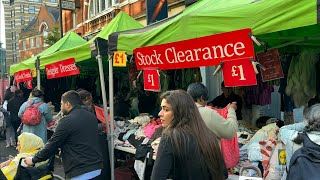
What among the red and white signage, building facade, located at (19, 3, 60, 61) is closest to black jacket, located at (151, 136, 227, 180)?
the red and white signage

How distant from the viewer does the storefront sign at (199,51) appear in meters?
3.34

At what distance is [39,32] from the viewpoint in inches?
2822

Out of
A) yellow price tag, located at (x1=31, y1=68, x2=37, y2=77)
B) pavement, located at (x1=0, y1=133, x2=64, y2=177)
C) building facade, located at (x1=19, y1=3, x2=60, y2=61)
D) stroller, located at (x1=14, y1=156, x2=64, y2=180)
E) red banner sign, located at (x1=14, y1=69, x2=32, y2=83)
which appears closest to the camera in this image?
stroller, located at (x1=14, y1=156, x2=64, y2=180)

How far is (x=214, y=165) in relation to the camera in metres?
2.59

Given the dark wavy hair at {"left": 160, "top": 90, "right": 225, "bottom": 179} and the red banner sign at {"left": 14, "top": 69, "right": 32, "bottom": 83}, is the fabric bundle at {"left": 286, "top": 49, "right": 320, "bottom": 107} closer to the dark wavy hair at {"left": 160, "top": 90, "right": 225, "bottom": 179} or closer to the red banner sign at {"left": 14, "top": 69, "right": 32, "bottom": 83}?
the dark wavy hair at {"left": 160, "top": 90, "right": 225, "bottom": 179}

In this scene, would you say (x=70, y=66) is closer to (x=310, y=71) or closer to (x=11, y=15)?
(x=310, y=71)

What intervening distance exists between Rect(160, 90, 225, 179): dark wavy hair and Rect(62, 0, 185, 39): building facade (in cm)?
1110

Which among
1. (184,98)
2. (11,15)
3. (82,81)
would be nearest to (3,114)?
(82,81)

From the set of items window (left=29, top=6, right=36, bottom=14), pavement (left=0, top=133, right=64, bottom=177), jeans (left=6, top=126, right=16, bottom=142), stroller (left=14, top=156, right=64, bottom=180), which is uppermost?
window (left=29, top=6, right=36, bottom=14)

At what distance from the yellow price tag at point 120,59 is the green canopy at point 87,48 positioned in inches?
45.2

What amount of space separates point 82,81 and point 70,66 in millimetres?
6645

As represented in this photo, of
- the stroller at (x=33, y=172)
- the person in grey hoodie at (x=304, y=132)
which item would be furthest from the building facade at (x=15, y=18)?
the person in grey hoodie at (x=304, y=132)

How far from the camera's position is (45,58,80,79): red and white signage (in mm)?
7074

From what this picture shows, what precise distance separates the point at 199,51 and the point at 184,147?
1.58m
